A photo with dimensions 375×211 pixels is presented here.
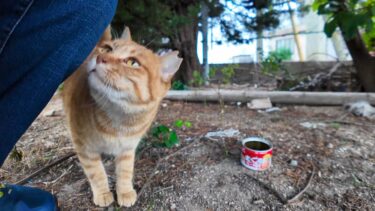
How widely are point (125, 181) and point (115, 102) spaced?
16.2 inches

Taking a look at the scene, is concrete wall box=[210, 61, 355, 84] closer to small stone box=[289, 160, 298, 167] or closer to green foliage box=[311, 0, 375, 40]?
green foliage box=[311, 0, 375, 40]

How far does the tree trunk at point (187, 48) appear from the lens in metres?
2.92

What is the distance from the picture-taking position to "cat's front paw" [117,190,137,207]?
1.16 metres

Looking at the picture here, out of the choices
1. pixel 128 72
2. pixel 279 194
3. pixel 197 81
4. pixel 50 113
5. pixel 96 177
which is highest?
pixel 128 72

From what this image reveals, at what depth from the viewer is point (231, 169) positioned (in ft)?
4.54

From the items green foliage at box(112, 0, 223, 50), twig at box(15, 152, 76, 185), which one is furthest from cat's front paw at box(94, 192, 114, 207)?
green foliage at box(112, 0, 223, 50)

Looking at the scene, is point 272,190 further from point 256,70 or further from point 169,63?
point 256,70

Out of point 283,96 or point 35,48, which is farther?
point 283,96

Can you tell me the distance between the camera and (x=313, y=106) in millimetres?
2418

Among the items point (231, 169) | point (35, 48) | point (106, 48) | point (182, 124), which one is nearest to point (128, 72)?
point (106, 48)

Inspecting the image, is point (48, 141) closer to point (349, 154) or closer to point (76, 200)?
point (76, 200)

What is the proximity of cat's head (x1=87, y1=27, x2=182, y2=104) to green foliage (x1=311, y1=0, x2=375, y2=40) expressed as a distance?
1.61 m

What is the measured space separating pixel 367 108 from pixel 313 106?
1.31 ft

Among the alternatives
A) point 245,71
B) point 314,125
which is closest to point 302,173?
point 314,125
